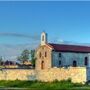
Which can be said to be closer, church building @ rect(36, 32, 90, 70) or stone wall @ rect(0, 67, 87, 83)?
stone wall @ rect(0, 67, 87, 83)

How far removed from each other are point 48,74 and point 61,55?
14094 millimetres

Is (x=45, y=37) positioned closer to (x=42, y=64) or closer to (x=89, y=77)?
(x=42, y=64)

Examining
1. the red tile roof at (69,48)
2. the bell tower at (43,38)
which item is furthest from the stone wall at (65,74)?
the bell tower at (43,38)

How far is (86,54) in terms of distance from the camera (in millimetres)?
92938

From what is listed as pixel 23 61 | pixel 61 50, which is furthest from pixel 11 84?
pixel 23 61

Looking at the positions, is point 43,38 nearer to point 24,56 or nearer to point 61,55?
point 61,55

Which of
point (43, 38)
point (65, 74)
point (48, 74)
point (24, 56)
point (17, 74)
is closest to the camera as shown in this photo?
point (65, 74)

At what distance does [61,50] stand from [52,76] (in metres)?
15.0

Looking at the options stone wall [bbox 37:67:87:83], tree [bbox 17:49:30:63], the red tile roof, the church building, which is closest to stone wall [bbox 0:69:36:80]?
stone wall [bbox 37:67:87:83]

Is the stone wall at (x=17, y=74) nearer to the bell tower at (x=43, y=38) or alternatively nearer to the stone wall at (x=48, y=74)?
the stone wall at (x=48, y=74)

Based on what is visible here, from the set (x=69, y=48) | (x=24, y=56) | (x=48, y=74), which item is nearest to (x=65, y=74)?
(x=48, y=74)

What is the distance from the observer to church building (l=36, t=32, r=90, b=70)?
90625 mm

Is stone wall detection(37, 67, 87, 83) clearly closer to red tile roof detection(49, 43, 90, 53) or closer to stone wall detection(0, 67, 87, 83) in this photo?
stone wall detection(0, 67, 87, 83)

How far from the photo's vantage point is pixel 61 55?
90.9 metres
